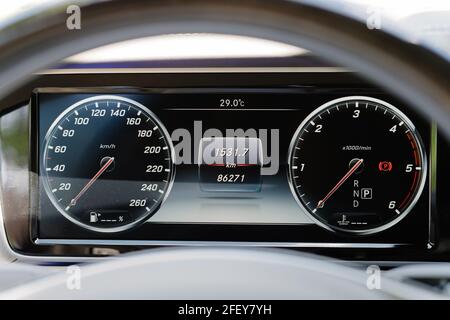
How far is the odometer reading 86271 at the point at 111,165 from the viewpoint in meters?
2.20

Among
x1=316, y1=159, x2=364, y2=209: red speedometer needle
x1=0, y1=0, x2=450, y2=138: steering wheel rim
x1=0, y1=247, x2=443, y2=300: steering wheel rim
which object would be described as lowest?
x1=0, y1=247, x2=443, y2=300: steering wheel rim

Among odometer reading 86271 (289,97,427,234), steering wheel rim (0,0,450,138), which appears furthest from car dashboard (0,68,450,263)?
steering wheel rim (0,0,450,138)

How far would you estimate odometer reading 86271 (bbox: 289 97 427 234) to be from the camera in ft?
7.20

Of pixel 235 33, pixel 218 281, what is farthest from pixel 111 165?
pixel 235 33

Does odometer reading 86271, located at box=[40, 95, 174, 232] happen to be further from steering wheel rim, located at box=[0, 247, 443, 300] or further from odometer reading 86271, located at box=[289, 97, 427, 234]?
odometer reading 86271, located at box=[289, 97, 427, 234]

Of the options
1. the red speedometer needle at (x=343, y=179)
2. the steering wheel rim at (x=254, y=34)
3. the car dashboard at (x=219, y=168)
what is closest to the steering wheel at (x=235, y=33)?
the steering wheel rim at (x=254, y=34)

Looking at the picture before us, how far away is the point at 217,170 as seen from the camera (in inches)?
87.2

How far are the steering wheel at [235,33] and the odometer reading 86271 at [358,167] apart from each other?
0.19 m

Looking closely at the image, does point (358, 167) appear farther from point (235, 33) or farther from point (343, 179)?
point (235, 33)

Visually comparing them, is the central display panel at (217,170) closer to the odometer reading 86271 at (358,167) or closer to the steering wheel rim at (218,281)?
the odometer reading 86271 at (358,167)

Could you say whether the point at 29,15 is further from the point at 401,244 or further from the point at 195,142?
the point at 401,244

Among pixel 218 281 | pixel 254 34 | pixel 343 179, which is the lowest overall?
pixel 218 281

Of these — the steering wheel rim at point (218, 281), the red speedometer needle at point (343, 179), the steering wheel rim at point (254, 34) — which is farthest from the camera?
the red speedometer needle at point (343, 179)
